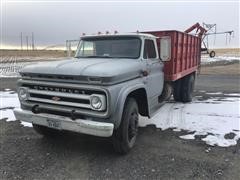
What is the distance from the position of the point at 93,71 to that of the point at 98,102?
0.48 metres

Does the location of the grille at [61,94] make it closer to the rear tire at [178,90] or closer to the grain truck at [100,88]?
the grain truck at [100,88]

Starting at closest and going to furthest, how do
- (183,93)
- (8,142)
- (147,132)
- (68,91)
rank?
(68,91)
(8,142)
(147,132)
(183,93)

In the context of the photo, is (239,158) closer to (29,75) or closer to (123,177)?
(123,177)

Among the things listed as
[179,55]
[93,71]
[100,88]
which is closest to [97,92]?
[100,88]

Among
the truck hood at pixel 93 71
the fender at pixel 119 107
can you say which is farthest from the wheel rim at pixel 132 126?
the truck hood at pixel 93 71

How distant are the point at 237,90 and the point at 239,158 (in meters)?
8.27

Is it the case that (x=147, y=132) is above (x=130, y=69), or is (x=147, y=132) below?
below

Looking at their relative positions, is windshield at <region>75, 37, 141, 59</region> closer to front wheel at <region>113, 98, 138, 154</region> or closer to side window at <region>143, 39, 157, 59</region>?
side window at <region>143, 39, 157, 59</region>

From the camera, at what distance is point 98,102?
167 inches

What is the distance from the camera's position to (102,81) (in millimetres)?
4148

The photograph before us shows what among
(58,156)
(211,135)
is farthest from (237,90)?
(58,156)

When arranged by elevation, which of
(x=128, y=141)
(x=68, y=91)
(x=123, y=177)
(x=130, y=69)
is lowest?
(x=123, y=177)

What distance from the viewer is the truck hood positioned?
4176 mm

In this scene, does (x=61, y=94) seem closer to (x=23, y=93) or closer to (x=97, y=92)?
(x=97, y=92)
